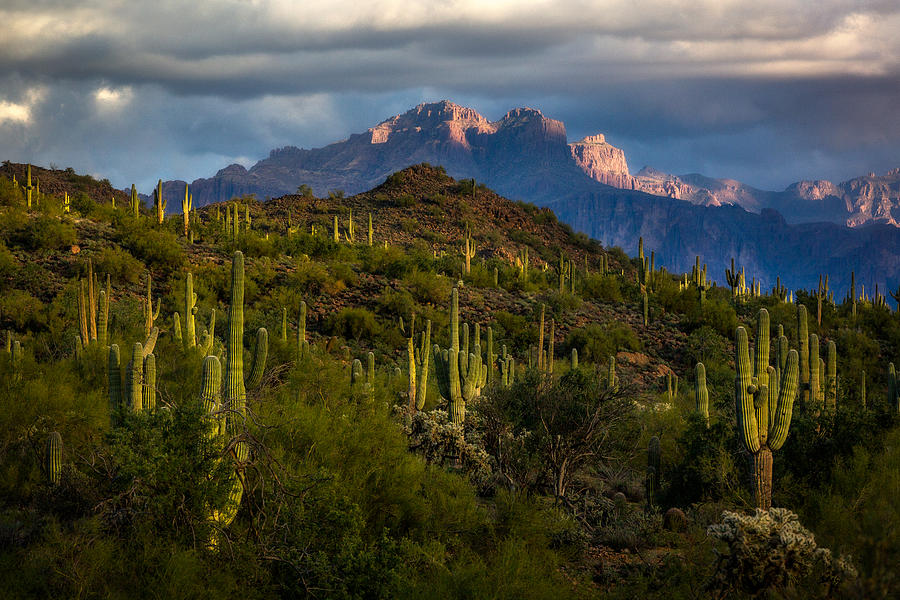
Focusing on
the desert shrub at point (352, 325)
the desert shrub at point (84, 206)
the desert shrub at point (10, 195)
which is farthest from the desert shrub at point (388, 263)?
the desert shrub at point (10, 195)

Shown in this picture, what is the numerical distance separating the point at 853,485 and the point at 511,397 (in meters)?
6.41

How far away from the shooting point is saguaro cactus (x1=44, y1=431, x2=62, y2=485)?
8979mm

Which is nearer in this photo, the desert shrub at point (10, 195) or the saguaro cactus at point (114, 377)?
the saguaro cactus at point (114, 377)

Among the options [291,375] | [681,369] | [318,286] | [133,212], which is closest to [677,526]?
[291,375]

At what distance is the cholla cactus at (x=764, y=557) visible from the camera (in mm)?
7219

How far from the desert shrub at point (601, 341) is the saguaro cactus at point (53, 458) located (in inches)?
914

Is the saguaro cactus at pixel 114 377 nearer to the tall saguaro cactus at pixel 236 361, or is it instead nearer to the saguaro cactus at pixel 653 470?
the tall saguaro cactus at pixel 236 361

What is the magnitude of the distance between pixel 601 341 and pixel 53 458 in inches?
975

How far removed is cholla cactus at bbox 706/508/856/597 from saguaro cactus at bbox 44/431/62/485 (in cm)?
776

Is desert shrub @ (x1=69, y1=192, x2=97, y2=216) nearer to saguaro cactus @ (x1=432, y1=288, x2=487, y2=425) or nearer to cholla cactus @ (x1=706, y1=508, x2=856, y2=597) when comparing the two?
saguaro cactus @ (x1=432, y1=288, x2=487, y2=425)

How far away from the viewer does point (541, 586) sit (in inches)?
292

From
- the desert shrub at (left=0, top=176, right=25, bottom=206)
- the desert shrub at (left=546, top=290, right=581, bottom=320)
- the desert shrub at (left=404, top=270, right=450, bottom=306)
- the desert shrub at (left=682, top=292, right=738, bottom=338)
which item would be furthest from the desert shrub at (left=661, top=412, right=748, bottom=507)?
the desert shrub at (left=0, top=176, right=25, bottom=206)

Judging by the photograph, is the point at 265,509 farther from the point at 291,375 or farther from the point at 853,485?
the point at 853,485

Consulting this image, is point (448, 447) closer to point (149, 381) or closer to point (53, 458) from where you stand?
point (149, 381)
